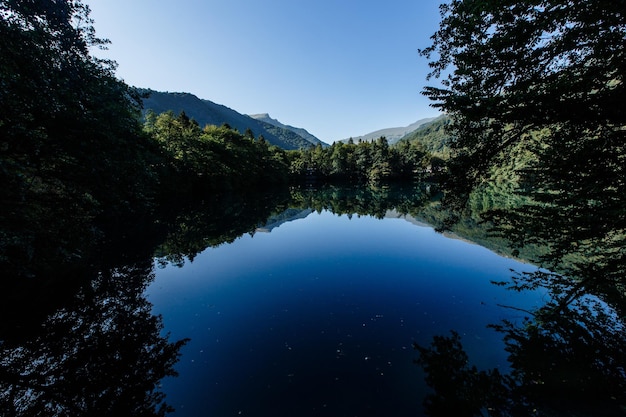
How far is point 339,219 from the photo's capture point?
30922 mm

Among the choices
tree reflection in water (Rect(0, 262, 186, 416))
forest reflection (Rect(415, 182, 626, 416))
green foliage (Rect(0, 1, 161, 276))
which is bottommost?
tree reflection in water (Rect(0, 262, 186, 416))

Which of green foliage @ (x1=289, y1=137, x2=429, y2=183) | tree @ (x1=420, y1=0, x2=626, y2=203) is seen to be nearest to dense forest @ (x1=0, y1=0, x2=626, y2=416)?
tree @ (x1=420, y1=0, x2=626, y2=203)

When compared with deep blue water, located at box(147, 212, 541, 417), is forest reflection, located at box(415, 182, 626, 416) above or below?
above

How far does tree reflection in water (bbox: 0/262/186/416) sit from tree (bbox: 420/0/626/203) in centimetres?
1095

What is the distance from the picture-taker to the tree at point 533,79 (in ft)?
17.0

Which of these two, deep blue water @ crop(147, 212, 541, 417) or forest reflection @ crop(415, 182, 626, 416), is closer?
forest reflection @ crop(415, 182, 626, 416)

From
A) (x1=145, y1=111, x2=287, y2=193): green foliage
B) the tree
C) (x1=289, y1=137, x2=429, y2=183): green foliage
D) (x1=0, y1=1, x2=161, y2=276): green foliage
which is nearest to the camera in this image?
the tree

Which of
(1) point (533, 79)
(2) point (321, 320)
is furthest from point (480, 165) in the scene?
(2) point (321, 320)

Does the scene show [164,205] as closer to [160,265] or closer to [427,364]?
[160,265]

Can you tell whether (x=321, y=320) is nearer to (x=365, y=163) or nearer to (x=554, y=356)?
(x=554, y=356)

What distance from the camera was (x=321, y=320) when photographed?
9906mm

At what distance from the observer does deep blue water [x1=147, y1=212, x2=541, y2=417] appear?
255 inches

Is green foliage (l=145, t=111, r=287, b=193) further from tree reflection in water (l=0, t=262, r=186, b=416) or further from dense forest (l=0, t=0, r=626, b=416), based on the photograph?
tree reflection in water (l=0, t=262, r=186, b=416)

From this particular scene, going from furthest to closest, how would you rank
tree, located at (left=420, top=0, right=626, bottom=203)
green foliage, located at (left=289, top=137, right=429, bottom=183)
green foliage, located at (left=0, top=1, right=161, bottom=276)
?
green foliage, located at (left=289, top=137, right=429, bottom=183) → green foliage, located at (left=0, top=1, right=161, bottom=276) → tree, located at (left=420, top=0, right=626, bottom=203)
